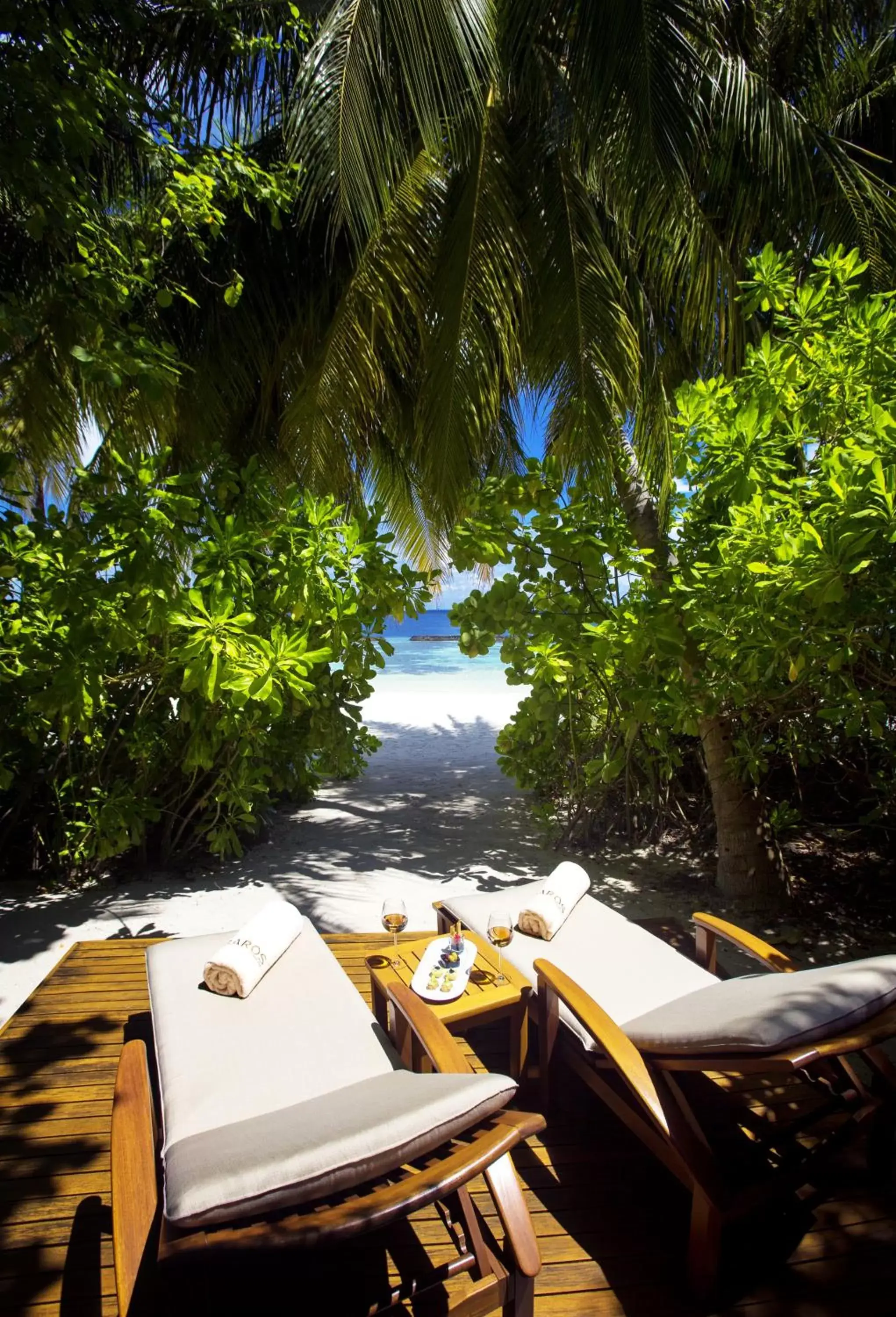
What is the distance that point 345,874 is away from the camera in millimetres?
4668

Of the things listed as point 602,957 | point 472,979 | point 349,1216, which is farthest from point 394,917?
point 349,1216

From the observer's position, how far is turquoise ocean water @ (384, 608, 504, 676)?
29.2 m

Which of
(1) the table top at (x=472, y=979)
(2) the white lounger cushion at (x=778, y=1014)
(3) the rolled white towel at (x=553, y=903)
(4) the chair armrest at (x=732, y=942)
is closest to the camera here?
(2) the white lounger cushion at (x=778, y=1014)

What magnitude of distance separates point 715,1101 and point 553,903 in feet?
2.82

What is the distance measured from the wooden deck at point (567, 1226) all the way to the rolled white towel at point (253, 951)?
51 cm

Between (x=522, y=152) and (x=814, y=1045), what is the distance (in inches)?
214

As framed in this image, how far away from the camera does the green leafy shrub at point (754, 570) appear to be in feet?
7.32

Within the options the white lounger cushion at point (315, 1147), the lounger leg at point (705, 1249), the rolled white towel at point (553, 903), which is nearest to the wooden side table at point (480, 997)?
the rolled white towel at point (553, 903)

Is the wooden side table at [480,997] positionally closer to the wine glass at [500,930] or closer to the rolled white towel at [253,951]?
the wine glass at [500,930]

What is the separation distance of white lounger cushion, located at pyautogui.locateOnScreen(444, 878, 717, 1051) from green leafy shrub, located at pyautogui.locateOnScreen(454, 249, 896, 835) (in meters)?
1.01

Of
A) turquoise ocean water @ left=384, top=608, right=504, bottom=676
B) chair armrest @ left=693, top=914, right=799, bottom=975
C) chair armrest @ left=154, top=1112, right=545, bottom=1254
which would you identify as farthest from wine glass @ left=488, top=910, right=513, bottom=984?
turquoise ocean water @ left=384, top=608, right=504, bottom=676

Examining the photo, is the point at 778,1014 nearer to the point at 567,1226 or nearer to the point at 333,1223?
the point at 567,1226

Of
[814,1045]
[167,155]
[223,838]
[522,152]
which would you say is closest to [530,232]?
[522,152]

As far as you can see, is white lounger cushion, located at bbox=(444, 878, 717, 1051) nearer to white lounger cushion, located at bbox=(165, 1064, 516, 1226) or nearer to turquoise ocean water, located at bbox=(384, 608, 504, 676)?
white lounger cushion, located at bbox=(165, 1064, 516, 1226)
